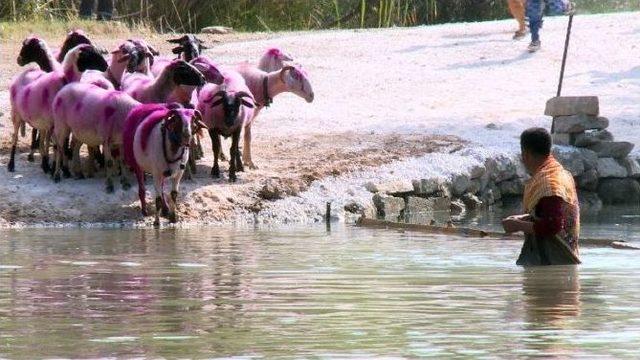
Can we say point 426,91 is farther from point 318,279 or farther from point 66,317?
point 66,317

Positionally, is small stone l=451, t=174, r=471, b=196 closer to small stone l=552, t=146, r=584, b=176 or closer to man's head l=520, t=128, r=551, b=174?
small stone l=552, t=146, r=584, b=176

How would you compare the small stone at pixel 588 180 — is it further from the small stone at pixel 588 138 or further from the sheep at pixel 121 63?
the sheep at pixel 121 63

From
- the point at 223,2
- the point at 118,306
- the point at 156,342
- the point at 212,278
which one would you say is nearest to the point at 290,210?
the point at 212,278

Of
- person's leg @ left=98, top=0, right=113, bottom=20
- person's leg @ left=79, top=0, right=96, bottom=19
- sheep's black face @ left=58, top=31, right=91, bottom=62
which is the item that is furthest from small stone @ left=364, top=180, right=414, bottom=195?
person's leg @ left=79, top=0, right=96, bottom=19

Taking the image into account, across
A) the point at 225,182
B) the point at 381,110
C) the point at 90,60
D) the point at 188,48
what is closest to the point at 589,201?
the point at 381,110

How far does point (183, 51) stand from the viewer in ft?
70.8

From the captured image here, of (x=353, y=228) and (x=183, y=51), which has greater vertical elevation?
(x=183, y=51)

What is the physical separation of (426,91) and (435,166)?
16.7 ft

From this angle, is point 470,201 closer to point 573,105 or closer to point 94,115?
point 573,105

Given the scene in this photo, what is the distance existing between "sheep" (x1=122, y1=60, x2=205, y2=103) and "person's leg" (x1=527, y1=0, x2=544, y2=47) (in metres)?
9.15

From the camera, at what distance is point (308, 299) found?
36.8ft

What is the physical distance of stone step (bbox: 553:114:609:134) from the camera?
71.6 feet

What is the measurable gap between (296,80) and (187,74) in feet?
8.59

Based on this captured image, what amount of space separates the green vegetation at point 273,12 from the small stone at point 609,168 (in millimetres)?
12715
